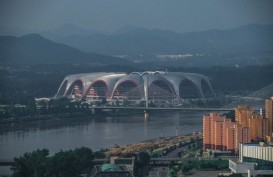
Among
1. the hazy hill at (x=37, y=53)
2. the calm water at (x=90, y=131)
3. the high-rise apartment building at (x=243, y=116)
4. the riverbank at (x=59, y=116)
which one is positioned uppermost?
the hazy hill at (x=37, y=53)

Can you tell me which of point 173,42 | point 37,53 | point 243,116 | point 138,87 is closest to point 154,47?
point 173,42

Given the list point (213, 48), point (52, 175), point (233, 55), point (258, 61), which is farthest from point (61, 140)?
point (213, 48)

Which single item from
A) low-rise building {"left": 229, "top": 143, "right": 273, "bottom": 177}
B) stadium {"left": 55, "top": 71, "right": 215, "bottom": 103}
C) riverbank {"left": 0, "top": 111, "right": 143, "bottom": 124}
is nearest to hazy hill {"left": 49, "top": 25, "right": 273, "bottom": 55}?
stadium {"left": 55, "top": 71, "right": 215, "bottom": 103}

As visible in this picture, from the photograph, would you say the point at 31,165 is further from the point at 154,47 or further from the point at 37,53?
the point at 154,47

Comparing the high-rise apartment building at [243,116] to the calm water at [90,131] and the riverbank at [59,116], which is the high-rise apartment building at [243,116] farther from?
the riverbank at [59,116]

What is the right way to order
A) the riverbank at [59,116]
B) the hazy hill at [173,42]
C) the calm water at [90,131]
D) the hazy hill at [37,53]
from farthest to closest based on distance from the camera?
the hazy hill at [173,42] → the hazy hill at [37,53] → the riverbank at [59,116] → the calm water at [90,131]

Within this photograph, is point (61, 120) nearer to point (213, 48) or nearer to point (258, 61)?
point (258, 61)

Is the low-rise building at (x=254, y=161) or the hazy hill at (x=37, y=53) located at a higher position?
the hazy hill at (x=37, y=53)

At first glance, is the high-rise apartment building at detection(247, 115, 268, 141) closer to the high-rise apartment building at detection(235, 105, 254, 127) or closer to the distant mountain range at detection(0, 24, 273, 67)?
the high-rise apartment building at detection(235, 105, 254, 127)

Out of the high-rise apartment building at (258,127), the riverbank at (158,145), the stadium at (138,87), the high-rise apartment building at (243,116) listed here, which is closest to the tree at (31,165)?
the riverbank at (158,145)
